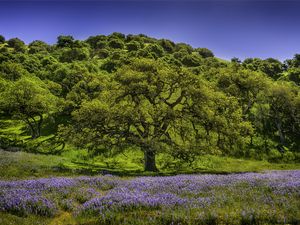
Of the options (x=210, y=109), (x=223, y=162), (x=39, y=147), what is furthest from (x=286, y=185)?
(x=39, y=147)

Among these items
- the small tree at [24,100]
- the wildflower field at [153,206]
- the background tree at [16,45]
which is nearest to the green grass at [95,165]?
the wildflower field at [153,206]

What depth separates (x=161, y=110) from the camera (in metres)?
26.3

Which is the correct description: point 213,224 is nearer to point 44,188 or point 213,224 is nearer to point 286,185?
point 286,185

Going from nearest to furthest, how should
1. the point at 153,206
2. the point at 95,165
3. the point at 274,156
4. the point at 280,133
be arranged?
the point at 153,206
the point at 95,165
the point at 274,156
the point at 280,133

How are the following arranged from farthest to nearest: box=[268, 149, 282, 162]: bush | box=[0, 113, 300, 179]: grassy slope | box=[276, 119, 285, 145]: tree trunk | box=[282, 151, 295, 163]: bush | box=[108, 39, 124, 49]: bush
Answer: box=[108, 39, 124, 49]: bush
box=[276, 119, 285, 145]: tree trunk
box=[268, 149, 282, 162]: bush
box=[282, 151, 295, 163]: bush
box=[0, 113, 300, 179]: grassy slope

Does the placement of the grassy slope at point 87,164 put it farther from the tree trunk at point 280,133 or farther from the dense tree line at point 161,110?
the tree trunk at point 280,133

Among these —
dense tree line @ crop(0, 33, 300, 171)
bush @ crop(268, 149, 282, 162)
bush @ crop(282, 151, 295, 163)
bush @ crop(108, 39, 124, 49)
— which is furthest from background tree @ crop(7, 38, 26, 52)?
bush @ crop(282, 151, 295, 163)

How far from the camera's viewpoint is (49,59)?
108438 millimetres

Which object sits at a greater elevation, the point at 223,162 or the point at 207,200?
the point at 207,200

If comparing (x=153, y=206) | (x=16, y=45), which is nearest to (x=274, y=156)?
(x=153, y=206)

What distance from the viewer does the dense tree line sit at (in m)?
26.2

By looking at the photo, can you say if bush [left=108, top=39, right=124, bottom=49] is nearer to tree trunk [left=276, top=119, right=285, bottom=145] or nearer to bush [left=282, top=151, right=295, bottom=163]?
tree trunk [left=276, top=119, right=285, bottom=145]

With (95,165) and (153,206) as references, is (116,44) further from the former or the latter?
(153,206)

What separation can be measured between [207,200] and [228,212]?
163cm
